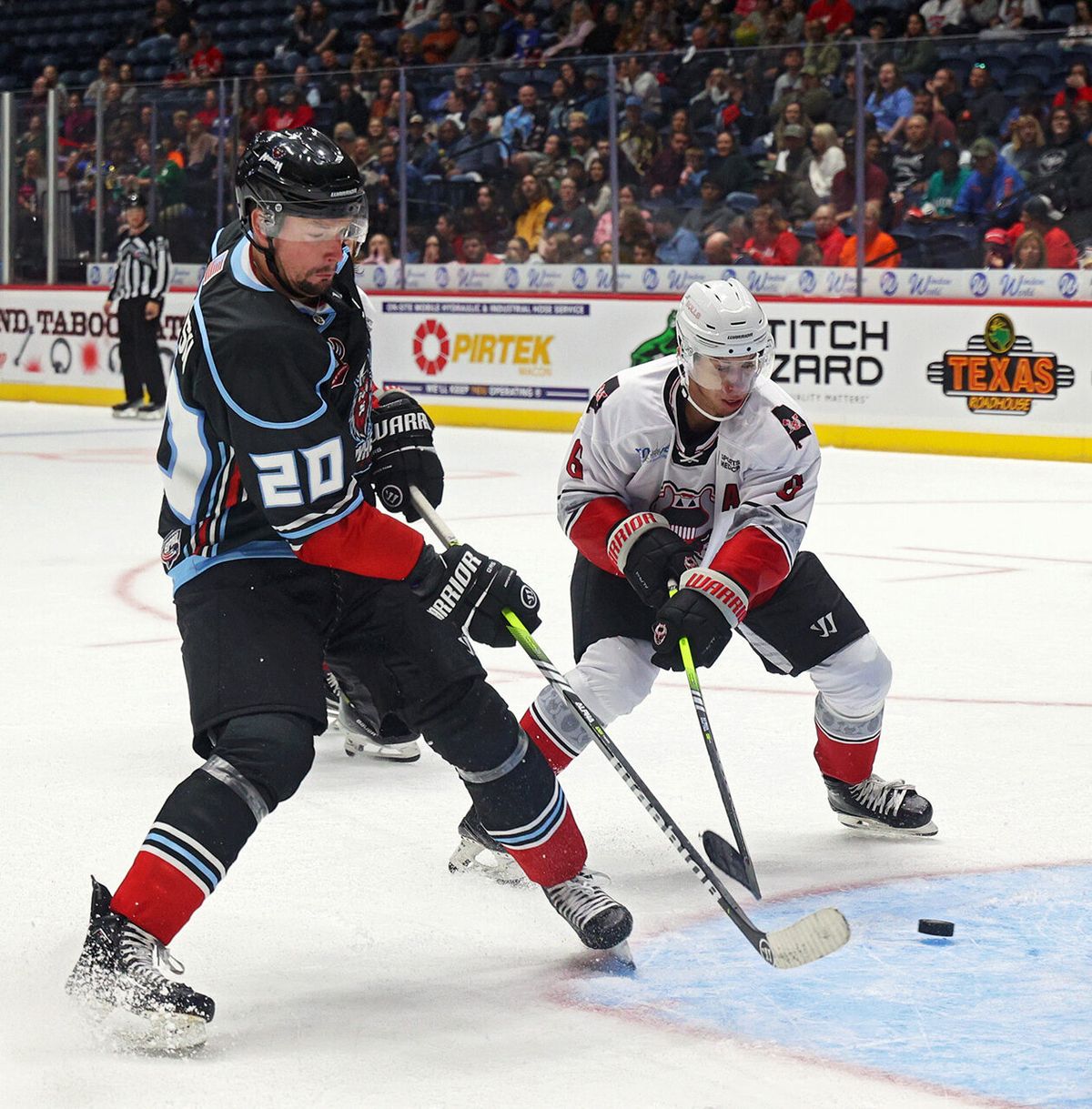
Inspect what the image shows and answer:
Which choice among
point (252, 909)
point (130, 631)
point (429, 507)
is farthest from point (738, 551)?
point (130, 631)

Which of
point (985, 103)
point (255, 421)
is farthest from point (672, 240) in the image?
point (255, 421)

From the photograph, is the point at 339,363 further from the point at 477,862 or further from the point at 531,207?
the point at 531,207

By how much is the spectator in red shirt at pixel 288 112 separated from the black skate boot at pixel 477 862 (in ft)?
29.7

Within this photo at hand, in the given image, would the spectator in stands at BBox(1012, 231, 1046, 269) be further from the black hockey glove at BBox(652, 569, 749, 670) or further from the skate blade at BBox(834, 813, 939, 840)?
the black hockey glove at BBox(652, 569, 749, 670)

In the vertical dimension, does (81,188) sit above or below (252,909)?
above

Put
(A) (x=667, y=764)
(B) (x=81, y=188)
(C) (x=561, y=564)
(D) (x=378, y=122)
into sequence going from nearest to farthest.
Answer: (A) (x=667, y=764)
(C) (x=561, y=564)
(D) (x=378, y=122)
(B) (x=81, y=188)

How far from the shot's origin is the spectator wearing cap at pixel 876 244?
9539 mm

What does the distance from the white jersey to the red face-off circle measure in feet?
27.1

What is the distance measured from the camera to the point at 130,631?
501 centimetres

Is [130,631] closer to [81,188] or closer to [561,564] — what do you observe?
[561,564]

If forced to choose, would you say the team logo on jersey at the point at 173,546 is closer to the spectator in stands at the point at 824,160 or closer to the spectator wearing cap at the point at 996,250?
the spectator wearing cap at the point at 996,250

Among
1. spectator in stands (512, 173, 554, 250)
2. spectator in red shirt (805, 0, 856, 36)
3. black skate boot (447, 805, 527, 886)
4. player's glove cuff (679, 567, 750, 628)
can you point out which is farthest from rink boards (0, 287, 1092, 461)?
black skate boot (447, 805, 527, 886)

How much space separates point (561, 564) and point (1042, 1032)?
12.7 ft

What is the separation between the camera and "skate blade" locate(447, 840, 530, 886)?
2951 millimetres
